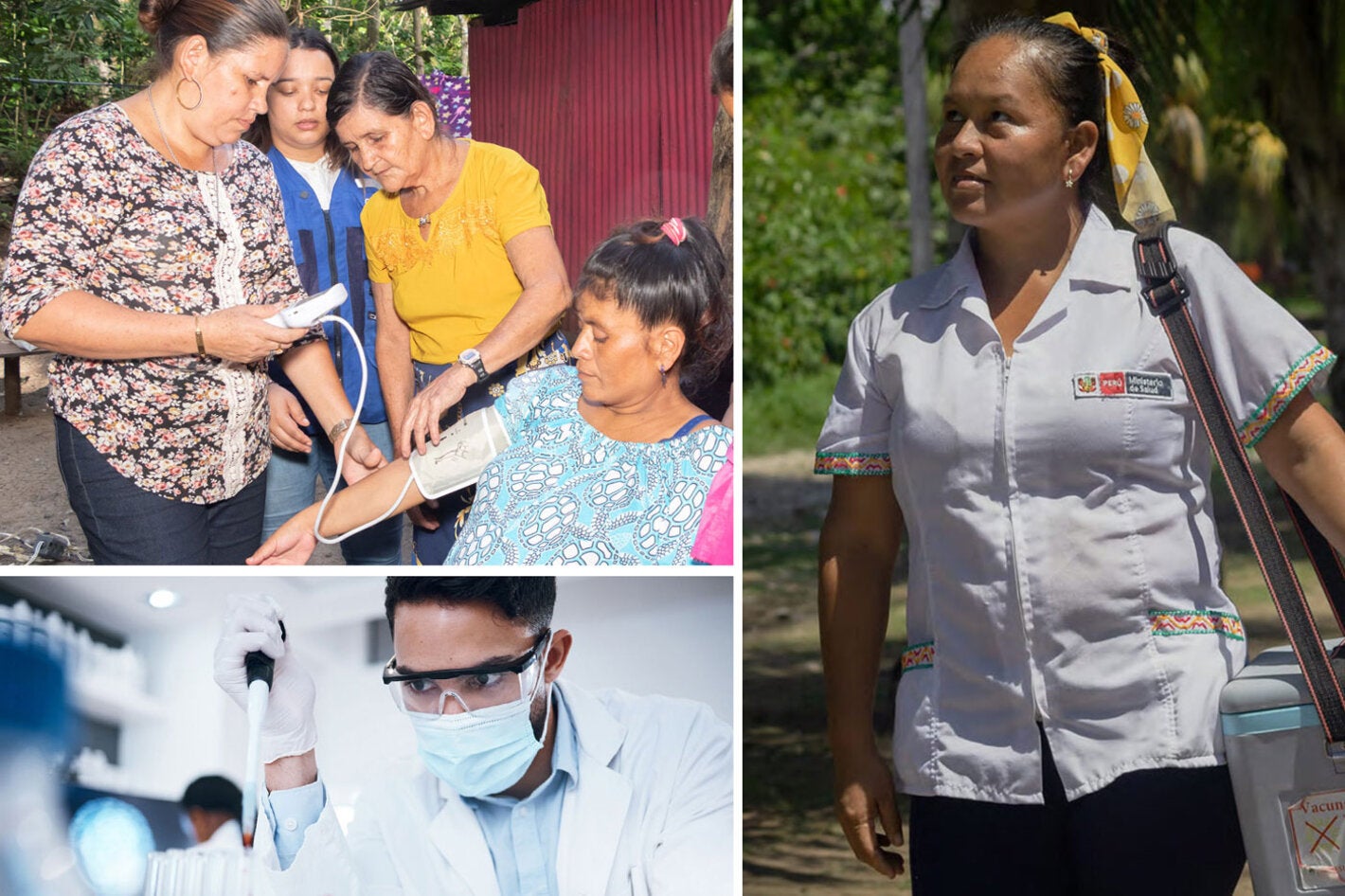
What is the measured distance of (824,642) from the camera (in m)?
2.25

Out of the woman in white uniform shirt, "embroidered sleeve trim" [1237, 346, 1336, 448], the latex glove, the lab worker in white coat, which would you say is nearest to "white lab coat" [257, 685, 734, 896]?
the lab worker in white coat

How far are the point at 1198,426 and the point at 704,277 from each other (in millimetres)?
852

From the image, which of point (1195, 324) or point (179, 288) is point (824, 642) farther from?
point (179, 288)

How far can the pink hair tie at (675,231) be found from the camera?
2.45 m

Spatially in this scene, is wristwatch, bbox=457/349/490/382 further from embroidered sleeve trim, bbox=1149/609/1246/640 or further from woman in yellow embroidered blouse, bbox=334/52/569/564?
embroidered sleeve trim, bbox=1149/609/1246/640

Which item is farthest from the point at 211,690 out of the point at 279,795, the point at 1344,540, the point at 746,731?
the point at 746,731

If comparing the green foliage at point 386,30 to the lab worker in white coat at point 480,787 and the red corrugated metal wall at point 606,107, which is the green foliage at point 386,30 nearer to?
the red corrugated metal wall at point 606,107

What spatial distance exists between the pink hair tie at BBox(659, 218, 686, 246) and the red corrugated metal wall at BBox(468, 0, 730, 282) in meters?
0.03

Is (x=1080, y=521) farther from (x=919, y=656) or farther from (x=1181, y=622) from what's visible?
(x=919, y=656)

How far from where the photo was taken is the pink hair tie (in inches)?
96.3

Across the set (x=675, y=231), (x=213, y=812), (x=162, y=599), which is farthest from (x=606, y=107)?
(x=213, y=812)

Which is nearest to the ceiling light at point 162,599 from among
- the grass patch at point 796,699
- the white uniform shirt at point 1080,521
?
the white uniform shirt at point 1080,521

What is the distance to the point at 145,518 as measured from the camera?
7.85ft

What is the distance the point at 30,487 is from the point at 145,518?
0.67 feet
